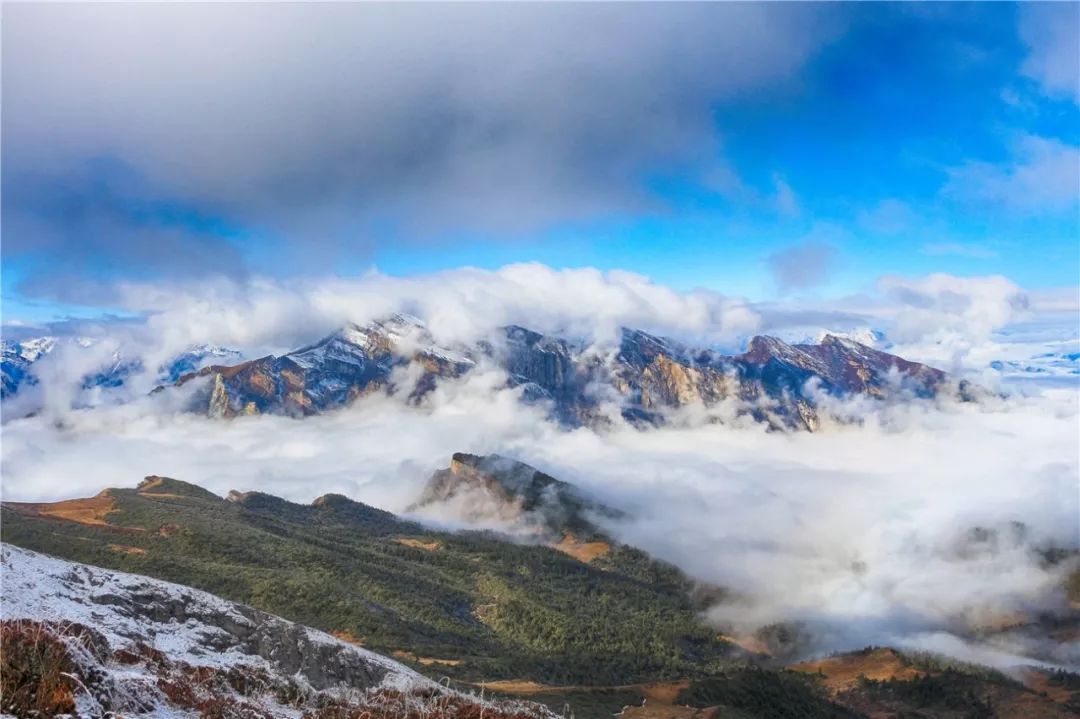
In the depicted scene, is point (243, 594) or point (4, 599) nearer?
point (4, 599)

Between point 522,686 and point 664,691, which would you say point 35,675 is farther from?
point 664,691

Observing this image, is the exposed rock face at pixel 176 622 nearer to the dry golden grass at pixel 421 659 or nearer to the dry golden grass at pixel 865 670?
the dry golden grass at pixel 421 659

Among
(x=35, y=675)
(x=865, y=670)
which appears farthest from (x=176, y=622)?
(x=865, y=670)

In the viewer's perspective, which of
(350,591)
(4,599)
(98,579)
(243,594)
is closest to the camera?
(4,599)

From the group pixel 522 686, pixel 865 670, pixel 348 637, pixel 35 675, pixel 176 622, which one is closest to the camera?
pixel 35 675

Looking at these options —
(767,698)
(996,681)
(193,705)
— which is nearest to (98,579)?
(193,705)

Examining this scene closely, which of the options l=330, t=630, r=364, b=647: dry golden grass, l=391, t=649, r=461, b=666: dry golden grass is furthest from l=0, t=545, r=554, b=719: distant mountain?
l=330, t=630, r=364, b=647: dry golden grass

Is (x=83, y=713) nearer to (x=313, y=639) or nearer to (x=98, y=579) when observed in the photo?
(x=98, y=579)

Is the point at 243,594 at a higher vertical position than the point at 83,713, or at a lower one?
lower
